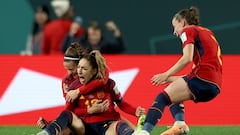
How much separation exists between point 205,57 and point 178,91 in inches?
20.8

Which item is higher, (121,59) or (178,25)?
(178,25)

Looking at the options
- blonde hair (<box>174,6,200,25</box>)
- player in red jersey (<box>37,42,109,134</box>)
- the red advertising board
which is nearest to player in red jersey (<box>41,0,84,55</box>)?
the red advertising board

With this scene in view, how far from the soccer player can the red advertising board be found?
11.0 ft

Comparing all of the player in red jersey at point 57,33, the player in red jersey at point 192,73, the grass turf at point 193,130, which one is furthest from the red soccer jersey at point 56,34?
the player in red jersey at point 192,73

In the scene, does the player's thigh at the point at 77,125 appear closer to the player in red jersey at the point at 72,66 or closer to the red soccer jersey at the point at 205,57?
the player in red jersey at the point at 72,66

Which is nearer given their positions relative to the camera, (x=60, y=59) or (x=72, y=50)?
(x=72, y=50)

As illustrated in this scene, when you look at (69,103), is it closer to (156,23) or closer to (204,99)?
(204,99)

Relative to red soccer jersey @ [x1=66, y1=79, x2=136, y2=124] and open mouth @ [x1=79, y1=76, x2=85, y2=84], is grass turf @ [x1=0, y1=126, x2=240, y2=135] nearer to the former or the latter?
red soccer jersey @ [x1=66, y1=79, x2=136, y2=124]

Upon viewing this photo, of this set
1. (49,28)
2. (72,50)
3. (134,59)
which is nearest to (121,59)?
(134,59)

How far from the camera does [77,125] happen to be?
9.63m

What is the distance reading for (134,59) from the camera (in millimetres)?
13633

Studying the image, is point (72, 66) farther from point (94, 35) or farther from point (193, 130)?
point (94, 35)

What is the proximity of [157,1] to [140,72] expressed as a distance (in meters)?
4.36

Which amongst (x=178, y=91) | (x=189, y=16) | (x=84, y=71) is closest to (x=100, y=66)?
(x=84, y=71)
